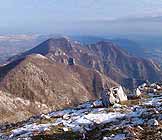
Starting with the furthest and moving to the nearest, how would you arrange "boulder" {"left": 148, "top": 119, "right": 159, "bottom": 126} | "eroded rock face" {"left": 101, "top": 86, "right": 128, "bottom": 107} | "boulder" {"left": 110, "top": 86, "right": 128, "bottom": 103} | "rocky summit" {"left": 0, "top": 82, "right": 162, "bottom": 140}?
"boulder" {"left": 110, "top": 86, "right": 128, "bottom": 103}
"eroded rock face" {"left": 101, "top": 86, "right": 128, "bottom": 107}
"boulder" {"left": 148, "top": 119, "right": 159, "bottom": 126}
"rocky summit" {"left": 0, "top": 82, "right": 162, "bottom": 140}

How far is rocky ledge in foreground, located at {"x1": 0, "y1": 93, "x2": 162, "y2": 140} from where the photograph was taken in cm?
4875

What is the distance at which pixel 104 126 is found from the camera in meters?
56.7

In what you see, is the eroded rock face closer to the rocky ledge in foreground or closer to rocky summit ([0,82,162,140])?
rocky summit ([0,82,162,140])

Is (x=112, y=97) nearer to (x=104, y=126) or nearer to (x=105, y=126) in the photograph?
(x=104, y=126)

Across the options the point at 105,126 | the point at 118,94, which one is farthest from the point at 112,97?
the point at 105,126

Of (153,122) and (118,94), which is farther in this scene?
(118,94)

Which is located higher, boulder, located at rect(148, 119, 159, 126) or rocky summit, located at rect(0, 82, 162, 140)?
boulder, located at rect(148, 119, 159, 126)

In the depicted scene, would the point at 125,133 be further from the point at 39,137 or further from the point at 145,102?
the point at 145,102

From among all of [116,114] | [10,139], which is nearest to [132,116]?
[116,114]

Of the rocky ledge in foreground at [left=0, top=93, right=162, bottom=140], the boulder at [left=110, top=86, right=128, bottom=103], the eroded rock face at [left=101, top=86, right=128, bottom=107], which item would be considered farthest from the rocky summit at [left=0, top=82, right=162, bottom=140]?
the boulder at [left=110, top=86, right=128, bottom=103]

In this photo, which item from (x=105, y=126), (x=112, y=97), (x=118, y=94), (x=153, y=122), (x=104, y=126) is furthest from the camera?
(x=118, y=94)

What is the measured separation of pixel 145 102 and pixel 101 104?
352 inches

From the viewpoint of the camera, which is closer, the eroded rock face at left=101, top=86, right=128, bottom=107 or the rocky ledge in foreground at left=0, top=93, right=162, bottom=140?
the rocky ledge in foreground at left=0, top=93, right=162, bottom=140

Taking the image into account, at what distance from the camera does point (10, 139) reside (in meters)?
57.2
